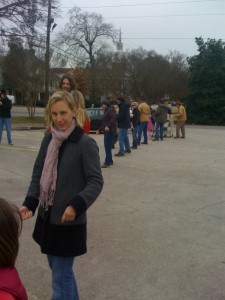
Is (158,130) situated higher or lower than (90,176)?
lower

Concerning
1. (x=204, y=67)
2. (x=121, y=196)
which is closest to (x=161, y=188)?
(x=121, y=196)

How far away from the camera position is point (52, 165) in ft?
8.96

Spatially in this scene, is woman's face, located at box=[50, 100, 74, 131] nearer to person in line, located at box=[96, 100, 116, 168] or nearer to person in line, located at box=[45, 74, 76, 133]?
person in line, located at box=[45, 74, 76, 133]

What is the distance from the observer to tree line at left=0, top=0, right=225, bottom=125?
1075 inches

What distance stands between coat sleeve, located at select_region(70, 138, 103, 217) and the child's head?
827 mm

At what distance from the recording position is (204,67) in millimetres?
38438

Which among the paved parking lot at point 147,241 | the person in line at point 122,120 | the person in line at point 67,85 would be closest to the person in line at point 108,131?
the paved parking lot at point 147,241

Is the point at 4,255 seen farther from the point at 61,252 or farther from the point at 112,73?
the point at 112,73

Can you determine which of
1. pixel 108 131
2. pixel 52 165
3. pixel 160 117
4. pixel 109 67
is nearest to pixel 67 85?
pixel 52 165

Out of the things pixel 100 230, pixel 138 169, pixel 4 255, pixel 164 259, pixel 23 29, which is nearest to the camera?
pixel 4 255

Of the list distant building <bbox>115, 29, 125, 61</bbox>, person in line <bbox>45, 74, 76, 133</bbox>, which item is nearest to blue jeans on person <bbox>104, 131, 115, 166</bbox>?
person in line <bbox>45, 74, 76, 133</bbox>

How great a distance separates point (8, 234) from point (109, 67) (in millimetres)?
50576

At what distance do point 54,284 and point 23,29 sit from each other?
25.2 m

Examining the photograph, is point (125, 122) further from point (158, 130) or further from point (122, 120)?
point (158, 130)
